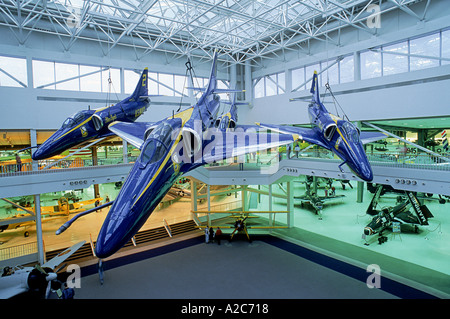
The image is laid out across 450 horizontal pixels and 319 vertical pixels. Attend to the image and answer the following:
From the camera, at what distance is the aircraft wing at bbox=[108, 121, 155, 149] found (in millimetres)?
9748

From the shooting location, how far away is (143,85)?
1317cm

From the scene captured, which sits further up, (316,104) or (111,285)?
(316,104)

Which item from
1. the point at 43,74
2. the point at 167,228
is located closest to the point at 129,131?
the point at 167,228

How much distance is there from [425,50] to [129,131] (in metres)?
21.2

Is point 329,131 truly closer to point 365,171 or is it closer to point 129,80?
point 365,171

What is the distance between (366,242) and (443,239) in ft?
16.0

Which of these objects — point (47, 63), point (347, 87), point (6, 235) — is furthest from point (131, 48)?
point (347, 87)

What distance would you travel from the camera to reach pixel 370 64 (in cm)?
2139

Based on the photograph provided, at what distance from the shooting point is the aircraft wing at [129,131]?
9.75 metres

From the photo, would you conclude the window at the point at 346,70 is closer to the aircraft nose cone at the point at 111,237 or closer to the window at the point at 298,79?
the window at the point at 298,79

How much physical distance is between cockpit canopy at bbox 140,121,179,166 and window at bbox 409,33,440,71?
1969 centimetres

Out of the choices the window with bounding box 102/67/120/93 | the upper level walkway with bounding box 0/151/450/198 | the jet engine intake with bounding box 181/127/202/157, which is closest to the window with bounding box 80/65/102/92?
the window with bounding box 102/67/120/93

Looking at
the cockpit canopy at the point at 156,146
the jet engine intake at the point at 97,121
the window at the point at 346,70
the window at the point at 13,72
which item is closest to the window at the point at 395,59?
the window at the point at 346,70
